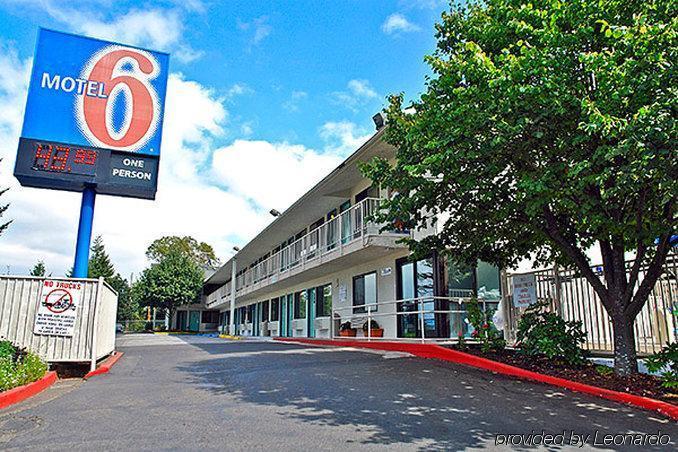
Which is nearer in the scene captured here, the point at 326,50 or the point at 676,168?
the point at 676,168

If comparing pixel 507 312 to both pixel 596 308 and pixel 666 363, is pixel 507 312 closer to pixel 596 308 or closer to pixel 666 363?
pixel 596 308

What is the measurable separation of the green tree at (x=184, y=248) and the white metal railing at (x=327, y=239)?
4438 centimetres

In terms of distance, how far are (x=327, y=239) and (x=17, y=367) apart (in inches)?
478

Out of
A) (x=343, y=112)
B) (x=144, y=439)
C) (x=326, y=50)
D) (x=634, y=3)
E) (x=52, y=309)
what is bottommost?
(x=144, y=439)

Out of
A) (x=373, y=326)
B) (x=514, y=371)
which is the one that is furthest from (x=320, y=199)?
(x=514, y=371)

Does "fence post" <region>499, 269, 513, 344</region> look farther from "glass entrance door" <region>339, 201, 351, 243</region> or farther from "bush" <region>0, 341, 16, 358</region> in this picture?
"bush" <region>0, 341, 16, 358</region>

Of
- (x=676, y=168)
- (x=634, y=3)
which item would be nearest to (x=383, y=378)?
(x=676, y=168)

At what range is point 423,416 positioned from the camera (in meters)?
5.81

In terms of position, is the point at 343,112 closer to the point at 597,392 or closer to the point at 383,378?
the point at 383,378

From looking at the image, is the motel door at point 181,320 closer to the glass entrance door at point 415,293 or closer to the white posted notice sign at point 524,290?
the glass entrance door at point 415,293

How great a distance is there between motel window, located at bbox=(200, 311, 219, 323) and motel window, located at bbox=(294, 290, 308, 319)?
3111cm

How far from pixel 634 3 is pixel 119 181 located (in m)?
10.0

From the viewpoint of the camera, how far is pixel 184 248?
7106 centimetres

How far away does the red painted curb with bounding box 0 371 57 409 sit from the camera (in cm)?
650
